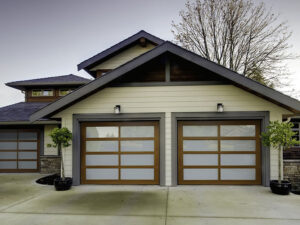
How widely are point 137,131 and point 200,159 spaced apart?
232 centimetres

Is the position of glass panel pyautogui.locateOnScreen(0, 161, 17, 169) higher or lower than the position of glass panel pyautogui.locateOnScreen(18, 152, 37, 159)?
lower

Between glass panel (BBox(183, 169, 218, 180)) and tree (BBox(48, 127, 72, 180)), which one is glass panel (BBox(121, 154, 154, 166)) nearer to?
glass panel (BBox(183, 169, 218, 180))

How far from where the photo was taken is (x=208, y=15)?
52.3 ft

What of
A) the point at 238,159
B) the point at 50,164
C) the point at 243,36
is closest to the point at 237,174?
the point at 238,159

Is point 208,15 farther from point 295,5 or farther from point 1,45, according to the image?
point 1,45

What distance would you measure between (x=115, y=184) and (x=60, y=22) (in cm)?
1260

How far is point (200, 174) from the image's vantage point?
7211mm

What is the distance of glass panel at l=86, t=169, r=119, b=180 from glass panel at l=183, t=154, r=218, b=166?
7.98 ft

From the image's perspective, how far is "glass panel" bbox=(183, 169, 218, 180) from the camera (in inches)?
283

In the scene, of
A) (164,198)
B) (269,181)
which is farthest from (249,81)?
(164,198)

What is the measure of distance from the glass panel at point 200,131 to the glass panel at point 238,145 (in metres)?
0.44

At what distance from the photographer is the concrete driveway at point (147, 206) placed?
14.1 feet

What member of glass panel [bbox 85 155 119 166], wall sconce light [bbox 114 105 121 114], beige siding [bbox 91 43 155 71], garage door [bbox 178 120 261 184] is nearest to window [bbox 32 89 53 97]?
beige siding [bbox 91 43 155 71]

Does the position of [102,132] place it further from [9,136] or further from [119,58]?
[9,136]
